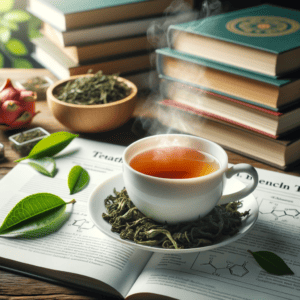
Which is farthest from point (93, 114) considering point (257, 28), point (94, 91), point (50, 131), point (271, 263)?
point (271, 263)

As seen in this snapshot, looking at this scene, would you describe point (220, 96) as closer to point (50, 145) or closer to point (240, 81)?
point (240, 81)

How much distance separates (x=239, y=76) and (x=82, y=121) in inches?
17.8

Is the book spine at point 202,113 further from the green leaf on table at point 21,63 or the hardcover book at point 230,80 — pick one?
the green leaf on table at point 21,63

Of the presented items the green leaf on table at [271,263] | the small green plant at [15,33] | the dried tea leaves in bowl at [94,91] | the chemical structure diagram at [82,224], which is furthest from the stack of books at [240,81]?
the small green plant at [15,33]

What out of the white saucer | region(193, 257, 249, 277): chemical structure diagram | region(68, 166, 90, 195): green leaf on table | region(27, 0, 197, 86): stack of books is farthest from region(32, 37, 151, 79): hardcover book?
region(193, 257, 249, 277): chemical structure diagram

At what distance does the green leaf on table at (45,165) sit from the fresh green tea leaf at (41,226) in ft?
0.63

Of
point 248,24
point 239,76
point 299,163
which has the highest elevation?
point 248,24

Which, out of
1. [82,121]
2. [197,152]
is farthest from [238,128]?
[82,121]

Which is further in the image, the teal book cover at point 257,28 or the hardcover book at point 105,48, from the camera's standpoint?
the hardcover book at point 105,48

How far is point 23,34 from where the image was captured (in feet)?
6.39

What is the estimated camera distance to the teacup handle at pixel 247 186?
694mm

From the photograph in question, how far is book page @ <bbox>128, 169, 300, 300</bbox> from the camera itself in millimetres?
599

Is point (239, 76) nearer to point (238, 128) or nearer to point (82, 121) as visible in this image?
point (238, 128)

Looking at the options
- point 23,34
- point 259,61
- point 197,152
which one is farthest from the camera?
point 23,34
